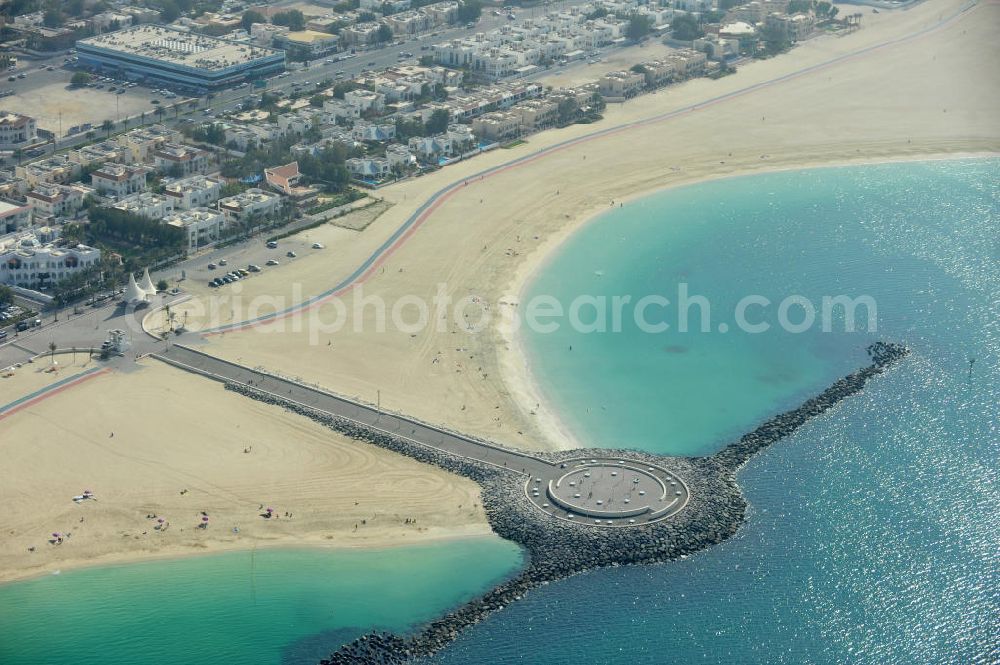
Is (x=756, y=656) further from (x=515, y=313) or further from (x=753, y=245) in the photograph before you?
(x=753, y=245)

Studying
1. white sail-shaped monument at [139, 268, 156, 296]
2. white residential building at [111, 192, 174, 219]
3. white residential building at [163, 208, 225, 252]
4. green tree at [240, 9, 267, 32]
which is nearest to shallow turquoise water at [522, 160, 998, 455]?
white residential building at [163, 208, 225, 252]

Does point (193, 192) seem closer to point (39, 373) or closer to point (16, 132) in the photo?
point (16, 132)

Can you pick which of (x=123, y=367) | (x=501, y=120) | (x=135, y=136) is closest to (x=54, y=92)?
(x=135, y=136)

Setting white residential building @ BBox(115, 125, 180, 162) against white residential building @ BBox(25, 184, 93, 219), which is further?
white residential building @ BBox(115, 125, 180, 162)

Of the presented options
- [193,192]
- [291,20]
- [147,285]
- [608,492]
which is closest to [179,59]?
[291,20]

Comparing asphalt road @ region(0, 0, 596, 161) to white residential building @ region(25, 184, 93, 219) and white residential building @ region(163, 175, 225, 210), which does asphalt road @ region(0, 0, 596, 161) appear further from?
white residential building @ region(163, 175, 225, 210)

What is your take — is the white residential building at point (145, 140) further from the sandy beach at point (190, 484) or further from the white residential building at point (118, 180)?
the sandy beach at point (190, 484)
